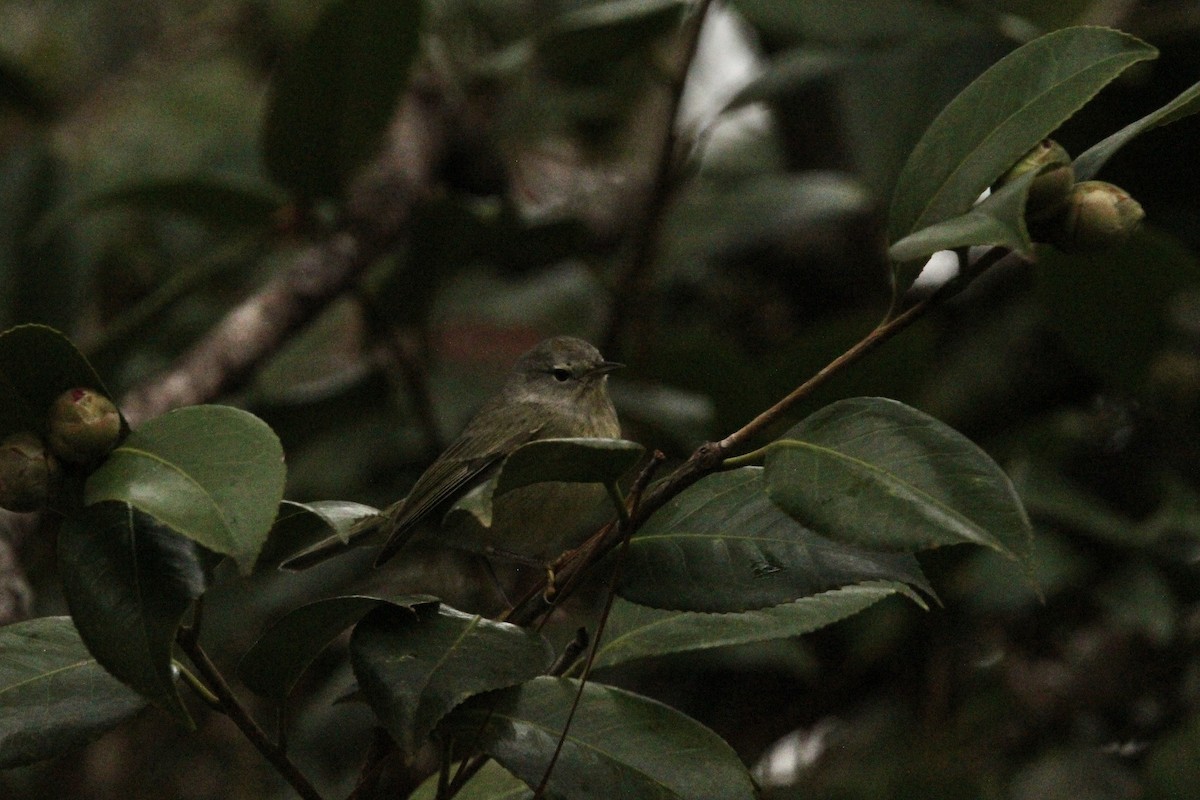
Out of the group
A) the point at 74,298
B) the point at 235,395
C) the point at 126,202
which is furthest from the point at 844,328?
the point at 74,298

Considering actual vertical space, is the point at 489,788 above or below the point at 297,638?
below

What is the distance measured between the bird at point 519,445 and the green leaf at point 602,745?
55 cm

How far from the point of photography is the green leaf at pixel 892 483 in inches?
49.3

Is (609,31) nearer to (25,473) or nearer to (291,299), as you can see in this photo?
(291,299)

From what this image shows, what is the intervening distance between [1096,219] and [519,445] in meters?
1.19

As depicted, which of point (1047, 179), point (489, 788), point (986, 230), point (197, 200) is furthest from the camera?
point (197, 200)

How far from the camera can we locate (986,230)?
124cm

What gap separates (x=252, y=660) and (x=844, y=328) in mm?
1923

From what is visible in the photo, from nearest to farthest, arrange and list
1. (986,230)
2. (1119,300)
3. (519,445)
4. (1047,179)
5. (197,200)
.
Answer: (986,230), (1047,179), (519,445), (1119,300), (197,200)

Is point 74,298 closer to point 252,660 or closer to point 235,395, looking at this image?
point 235,395

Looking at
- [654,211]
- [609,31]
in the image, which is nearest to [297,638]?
[654,211]

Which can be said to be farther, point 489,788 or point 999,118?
point 489,788

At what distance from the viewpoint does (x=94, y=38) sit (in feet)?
16.2

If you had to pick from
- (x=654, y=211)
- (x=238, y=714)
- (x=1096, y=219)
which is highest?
(x=1096, y=219)
